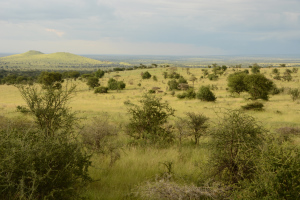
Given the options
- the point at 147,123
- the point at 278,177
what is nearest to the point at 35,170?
the point at 278,177

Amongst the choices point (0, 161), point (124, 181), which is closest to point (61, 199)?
point (0, 161)

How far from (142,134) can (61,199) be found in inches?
253

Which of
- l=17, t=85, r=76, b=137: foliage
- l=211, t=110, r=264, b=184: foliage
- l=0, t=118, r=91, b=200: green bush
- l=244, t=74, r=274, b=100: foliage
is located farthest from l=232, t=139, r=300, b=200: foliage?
l=244, t=74, r=274, b=100: foliage

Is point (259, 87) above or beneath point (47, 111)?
beneath

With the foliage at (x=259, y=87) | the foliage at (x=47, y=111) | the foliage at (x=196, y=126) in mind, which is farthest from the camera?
the foliage at (x=259, y=87)

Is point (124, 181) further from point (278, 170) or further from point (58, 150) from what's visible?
point (278, 170)

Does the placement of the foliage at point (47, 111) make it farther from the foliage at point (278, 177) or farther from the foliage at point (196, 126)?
the foliage at point (196, 126)

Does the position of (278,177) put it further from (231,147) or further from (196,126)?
(196,126)

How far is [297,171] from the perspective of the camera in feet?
10.6

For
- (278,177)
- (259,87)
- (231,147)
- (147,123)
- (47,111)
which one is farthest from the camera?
(259,87)

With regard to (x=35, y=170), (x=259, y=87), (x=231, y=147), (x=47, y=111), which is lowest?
(x=259, y=87)

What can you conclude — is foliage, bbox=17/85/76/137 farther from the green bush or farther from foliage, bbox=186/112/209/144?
foliage, bbox=186/112/209/144

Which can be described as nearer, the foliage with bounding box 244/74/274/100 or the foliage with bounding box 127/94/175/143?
Answer: the foliage with bounding box 127/94/175/143

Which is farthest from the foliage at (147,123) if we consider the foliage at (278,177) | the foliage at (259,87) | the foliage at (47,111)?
the foliage at (259,87)
